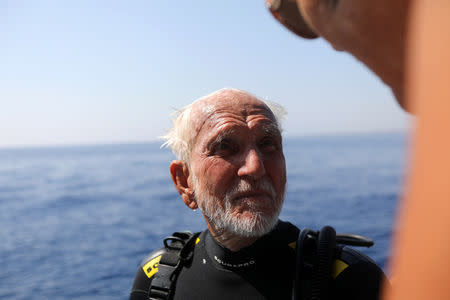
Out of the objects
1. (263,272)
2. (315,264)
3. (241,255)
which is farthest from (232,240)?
(315,264)

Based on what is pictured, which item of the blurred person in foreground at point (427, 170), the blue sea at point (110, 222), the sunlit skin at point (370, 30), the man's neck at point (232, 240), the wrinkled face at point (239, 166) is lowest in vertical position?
the blue sea at point (110, 222)

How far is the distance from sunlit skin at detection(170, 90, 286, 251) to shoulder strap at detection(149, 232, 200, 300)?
23cm

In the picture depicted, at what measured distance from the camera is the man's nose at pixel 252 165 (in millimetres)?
1805

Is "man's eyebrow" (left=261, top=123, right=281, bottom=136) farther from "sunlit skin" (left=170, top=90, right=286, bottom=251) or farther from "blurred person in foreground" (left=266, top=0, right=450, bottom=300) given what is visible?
"blurred person in foreground" (left=266, top=0, right=450, bottom=300)

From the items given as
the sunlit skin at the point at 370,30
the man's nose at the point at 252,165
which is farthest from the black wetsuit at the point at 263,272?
the sunlit skin at the point at 370,30

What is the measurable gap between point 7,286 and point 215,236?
899cm

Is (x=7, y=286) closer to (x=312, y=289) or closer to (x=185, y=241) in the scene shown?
(x=185, y=241)

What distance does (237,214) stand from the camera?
1.83 meters

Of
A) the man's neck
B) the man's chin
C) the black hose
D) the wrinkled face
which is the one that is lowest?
the man's neck

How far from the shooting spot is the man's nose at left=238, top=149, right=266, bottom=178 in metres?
1.80

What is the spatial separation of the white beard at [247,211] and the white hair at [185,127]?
35 cm

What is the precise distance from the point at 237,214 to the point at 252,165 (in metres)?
0.25

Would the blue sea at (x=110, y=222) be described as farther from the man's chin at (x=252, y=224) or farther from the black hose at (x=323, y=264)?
the man's chin at (x=252, y=224)

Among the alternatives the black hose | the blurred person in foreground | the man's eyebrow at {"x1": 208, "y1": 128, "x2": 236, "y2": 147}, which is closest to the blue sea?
the blurred person in foreground
